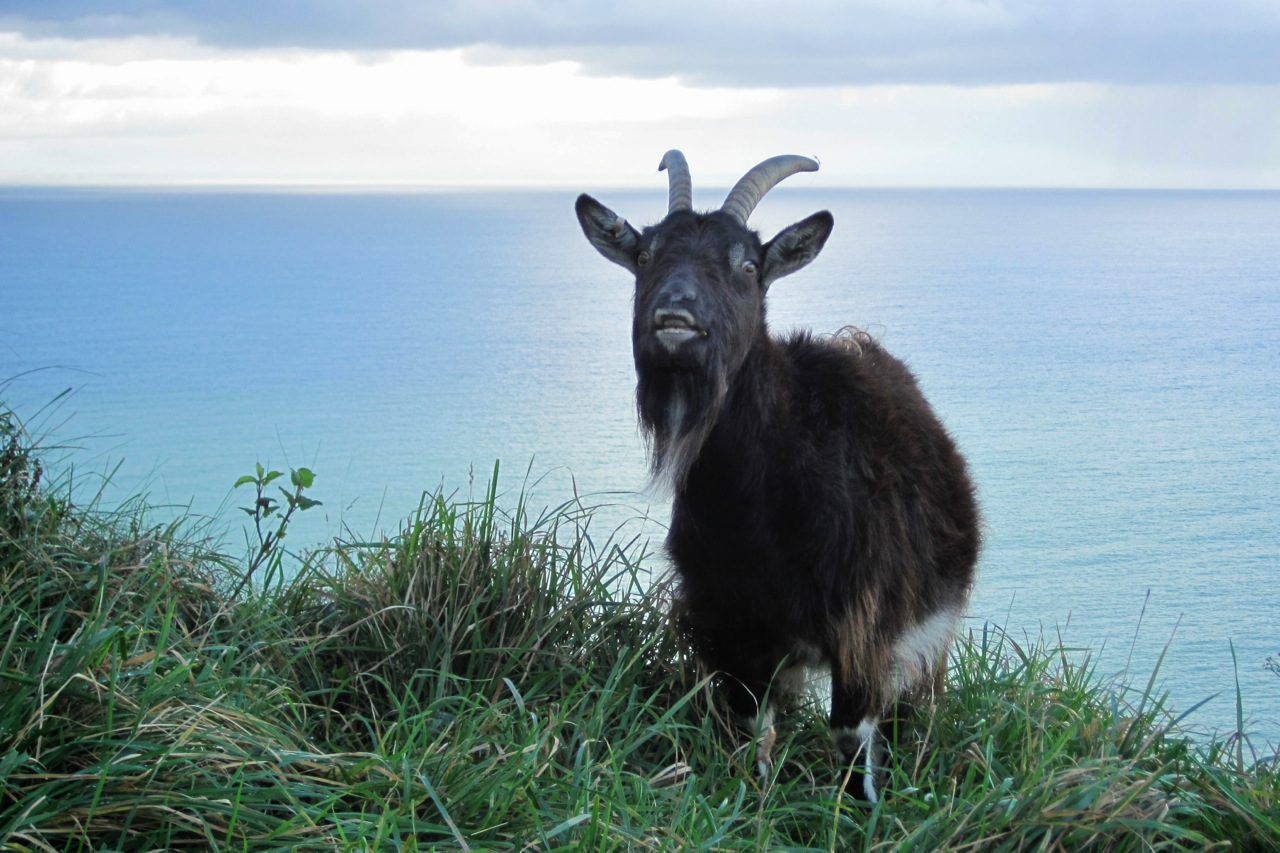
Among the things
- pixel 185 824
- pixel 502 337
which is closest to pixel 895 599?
pixel 185 824

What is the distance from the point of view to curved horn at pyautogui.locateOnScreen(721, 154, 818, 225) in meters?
4.37

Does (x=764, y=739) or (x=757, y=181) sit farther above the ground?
(x=757, y=181)

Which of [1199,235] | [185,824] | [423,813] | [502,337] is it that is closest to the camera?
[185,824]

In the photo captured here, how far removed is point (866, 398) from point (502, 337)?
557 inches

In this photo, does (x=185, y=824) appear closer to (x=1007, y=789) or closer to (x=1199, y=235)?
(x=1007, y=789)

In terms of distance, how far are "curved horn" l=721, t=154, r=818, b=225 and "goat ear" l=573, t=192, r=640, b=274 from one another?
14.5 inches

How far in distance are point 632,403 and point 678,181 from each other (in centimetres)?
898

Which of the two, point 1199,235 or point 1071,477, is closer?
point 1071,477

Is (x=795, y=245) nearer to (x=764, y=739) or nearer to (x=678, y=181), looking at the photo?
(x=678, y=181)

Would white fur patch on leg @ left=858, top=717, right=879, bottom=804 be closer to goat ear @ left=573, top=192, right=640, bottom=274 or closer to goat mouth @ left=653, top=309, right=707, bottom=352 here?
goat mouth @ left=653, top=309, right=707, bottom=352

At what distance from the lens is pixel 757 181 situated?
4.46 metres

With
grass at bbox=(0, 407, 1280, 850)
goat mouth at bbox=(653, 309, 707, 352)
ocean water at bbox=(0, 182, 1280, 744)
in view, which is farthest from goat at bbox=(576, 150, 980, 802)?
ocean water at bbox=(0, 182, 1280, 744)

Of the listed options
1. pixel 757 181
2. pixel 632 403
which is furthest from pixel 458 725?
pixel 632 403

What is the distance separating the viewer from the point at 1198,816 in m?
3.59
